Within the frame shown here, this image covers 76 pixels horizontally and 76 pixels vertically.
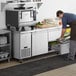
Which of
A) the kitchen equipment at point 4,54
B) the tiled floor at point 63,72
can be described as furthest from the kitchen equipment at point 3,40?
the tiled floor at point 63,72

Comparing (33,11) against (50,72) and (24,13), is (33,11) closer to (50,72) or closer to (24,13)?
(24,13)

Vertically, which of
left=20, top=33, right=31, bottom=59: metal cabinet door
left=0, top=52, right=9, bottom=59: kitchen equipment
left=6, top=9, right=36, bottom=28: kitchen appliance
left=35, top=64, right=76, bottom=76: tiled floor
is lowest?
left=35, top=64, right=76, bottom=76: tiled floor

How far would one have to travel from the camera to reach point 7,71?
178 inches

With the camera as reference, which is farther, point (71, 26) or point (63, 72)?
point (71, 26)

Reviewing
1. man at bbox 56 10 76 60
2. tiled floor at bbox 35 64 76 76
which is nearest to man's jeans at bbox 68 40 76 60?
man at bbox 56 10 76 60

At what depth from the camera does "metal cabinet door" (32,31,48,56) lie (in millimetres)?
5305

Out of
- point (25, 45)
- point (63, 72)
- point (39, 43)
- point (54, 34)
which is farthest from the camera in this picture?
point (54, 34)

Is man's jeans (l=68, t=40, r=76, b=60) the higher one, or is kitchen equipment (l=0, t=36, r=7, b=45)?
kitchen equipment (l=0, t=36, r=7, b=45)

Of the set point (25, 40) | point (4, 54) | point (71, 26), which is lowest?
point (4, 54)

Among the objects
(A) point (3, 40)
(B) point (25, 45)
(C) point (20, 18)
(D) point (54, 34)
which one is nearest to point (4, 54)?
(A) point (3, 40)

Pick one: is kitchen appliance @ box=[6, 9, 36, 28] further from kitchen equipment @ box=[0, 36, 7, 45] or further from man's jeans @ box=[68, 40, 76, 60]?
man's jeans @ box=[68, 40, 76, 60]

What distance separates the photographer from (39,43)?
5398 millimetres

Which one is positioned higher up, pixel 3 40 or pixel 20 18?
pixel 20 18

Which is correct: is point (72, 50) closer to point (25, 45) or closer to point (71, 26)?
point (71, 26)
